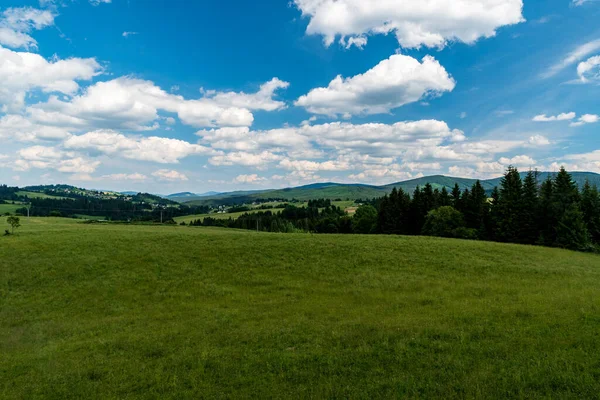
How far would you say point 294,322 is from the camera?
51.5 ft

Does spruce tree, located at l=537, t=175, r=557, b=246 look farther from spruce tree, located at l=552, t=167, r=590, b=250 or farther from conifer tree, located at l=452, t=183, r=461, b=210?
conifer tree, located at l=452, t=183, r=461, b=210

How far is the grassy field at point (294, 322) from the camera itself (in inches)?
398

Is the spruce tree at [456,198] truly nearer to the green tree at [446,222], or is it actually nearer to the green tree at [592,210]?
the green tree at [446,222]

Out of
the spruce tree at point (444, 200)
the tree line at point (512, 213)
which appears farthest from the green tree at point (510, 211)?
the spruce tree at point (444, 200)

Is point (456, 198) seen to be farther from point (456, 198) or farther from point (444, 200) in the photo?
point (444, 200)

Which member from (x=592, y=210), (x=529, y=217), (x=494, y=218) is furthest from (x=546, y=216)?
(x=494, y=218)

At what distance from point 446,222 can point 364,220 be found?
1354 inches

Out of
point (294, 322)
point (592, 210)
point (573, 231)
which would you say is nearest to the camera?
point (294, 322)

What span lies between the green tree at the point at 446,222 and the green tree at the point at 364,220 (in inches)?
1162

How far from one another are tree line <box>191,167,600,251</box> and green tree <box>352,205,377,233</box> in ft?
41.6

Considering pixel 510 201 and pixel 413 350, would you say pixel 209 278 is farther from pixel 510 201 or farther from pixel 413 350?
pixel 510 201

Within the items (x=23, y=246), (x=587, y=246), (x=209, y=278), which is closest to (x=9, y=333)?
(x=209, y=278)

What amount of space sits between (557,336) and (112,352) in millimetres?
17891

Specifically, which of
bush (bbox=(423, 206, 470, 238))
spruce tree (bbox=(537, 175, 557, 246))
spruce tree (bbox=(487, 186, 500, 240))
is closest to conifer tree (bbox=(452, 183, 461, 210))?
bush (bbox=(423, 206, 470, 238))
